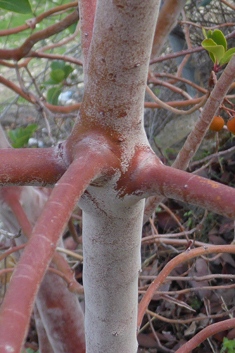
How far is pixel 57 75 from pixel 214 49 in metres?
0.66

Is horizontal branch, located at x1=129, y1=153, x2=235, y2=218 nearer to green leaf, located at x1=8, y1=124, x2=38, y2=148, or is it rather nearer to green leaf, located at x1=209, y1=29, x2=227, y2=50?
green leaf, located at x1=209, y1=29, x2=227, y2=50

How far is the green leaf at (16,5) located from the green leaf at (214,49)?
1.50ft

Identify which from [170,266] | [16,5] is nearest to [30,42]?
[16,5]

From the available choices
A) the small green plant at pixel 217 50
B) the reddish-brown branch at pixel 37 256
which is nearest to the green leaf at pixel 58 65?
the small green plant at pixel 217 50

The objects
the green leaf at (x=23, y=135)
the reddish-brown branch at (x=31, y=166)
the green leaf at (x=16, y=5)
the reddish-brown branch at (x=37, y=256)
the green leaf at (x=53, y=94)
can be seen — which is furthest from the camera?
the green leaf at (x=53, y=94)

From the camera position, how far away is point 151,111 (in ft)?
5.74

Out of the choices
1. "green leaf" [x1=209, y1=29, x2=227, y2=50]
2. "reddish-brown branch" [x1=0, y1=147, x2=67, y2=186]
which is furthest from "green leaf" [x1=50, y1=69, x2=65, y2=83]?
"reddish-brown branch" [x1=0, y1=147, x2=67, y2=186]

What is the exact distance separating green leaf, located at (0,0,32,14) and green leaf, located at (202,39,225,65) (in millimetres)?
458

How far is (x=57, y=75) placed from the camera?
3.30 ft

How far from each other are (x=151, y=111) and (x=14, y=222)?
116 cm

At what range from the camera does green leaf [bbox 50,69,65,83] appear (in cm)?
99

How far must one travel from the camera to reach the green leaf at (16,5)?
2.30ft

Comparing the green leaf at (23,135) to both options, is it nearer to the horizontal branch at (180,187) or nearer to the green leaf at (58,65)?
the green leaf at (58,65)

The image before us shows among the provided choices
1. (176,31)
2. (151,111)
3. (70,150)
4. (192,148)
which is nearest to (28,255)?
(70,150)
